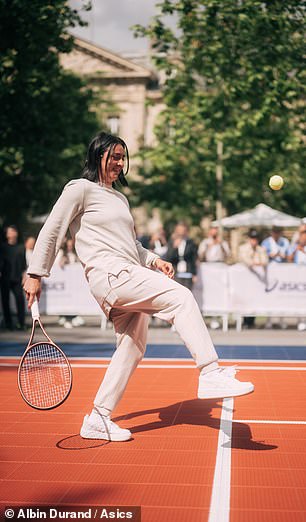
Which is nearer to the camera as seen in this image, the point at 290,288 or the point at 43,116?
the point at 290,288

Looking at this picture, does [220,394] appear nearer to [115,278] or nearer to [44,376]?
[115,278]

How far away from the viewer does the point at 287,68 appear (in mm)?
20266

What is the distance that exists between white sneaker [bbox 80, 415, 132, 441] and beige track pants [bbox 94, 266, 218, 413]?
138 mm

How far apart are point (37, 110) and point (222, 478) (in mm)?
24203

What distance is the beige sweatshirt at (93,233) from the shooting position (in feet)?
17.9

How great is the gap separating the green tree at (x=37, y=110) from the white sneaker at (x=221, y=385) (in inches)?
688

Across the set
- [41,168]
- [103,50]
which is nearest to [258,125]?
[41,168]

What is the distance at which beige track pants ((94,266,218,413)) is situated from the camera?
5270mm

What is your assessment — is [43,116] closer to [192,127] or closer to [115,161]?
[192,127]

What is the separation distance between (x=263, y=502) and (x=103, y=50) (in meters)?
50.7

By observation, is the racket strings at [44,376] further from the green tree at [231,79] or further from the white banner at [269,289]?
the green tree at [231,79]

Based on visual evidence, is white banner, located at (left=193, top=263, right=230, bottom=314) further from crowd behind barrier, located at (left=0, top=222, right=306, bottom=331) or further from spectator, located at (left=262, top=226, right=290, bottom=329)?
spectator, located at (left=262, top=226, right=290, bottom=329)

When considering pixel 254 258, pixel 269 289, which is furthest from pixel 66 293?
pixel 269 289

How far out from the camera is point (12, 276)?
647 inches
